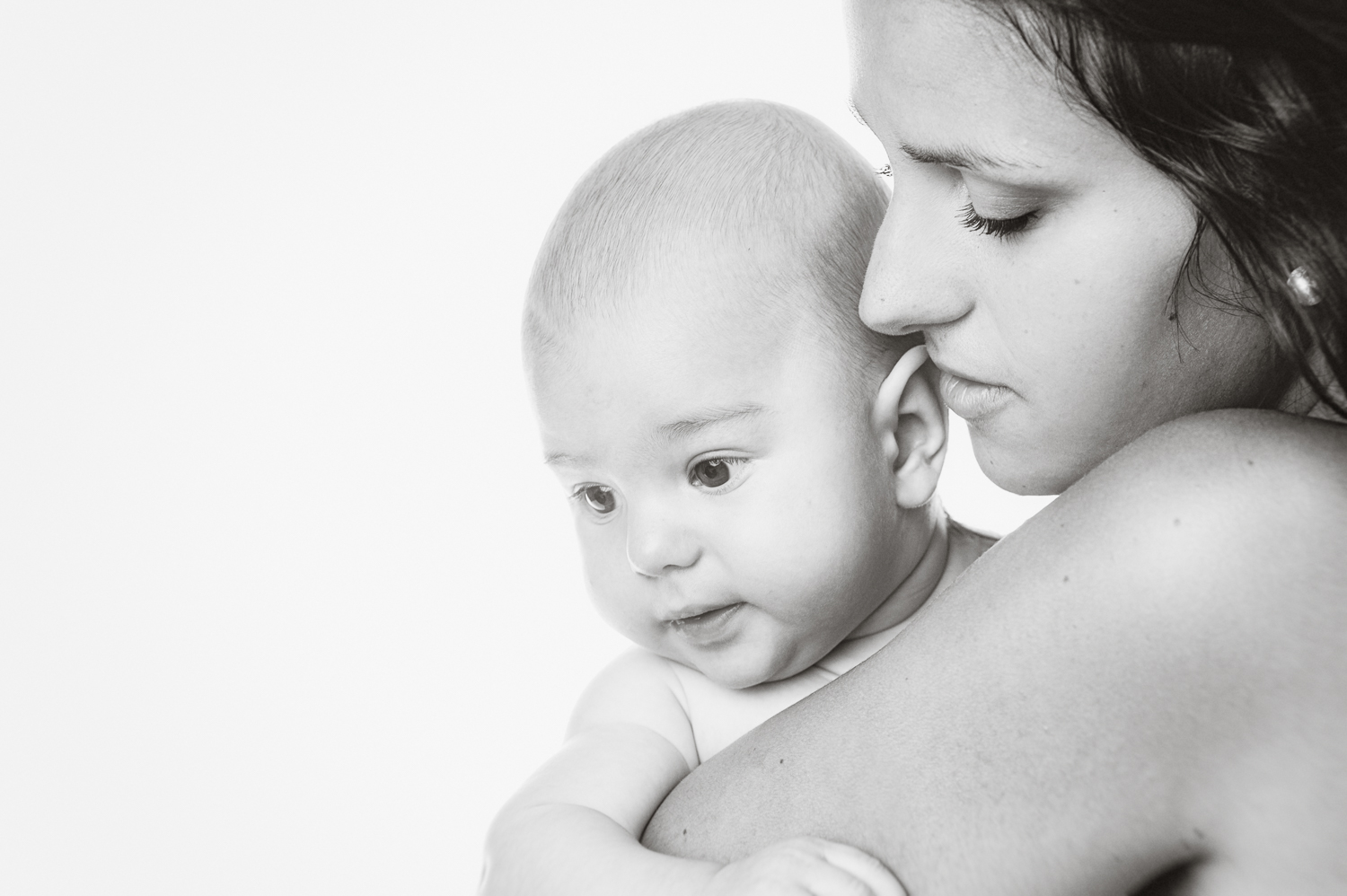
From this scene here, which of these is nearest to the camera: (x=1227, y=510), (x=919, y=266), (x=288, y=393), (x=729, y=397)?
(x=1227, y=510)

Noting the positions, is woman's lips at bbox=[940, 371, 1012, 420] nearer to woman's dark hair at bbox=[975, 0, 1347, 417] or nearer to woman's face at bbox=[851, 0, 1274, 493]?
woman's face at bbox=[851, 0, 1274, 493]

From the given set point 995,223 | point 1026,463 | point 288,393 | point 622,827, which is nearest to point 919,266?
point 995,223

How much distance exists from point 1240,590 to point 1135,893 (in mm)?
232

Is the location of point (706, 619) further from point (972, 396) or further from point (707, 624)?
point (972, 396)

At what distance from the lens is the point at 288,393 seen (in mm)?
3020

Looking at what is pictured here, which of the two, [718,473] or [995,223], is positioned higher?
[995,223]

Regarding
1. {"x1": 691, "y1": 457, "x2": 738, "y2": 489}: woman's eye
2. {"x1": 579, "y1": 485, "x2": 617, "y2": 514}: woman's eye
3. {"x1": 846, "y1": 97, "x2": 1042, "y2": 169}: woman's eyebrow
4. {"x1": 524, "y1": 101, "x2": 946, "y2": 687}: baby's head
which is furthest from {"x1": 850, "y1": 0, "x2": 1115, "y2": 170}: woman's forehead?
{"x1": 579, "y1": 485, "x2": 617, "y2": 514}: woman's eye

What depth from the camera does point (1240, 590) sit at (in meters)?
0.82

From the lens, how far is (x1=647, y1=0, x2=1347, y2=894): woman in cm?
83

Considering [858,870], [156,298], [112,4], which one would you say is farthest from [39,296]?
[858,870]

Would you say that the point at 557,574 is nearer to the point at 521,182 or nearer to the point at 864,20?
the point at 521,182

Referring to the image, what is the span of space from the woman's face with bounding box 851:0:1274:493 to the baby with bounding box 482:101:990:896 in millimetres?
156

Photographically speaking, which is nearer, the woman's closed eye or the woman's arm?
the woman's arm

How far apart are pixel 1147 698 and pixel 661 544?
0.53m
